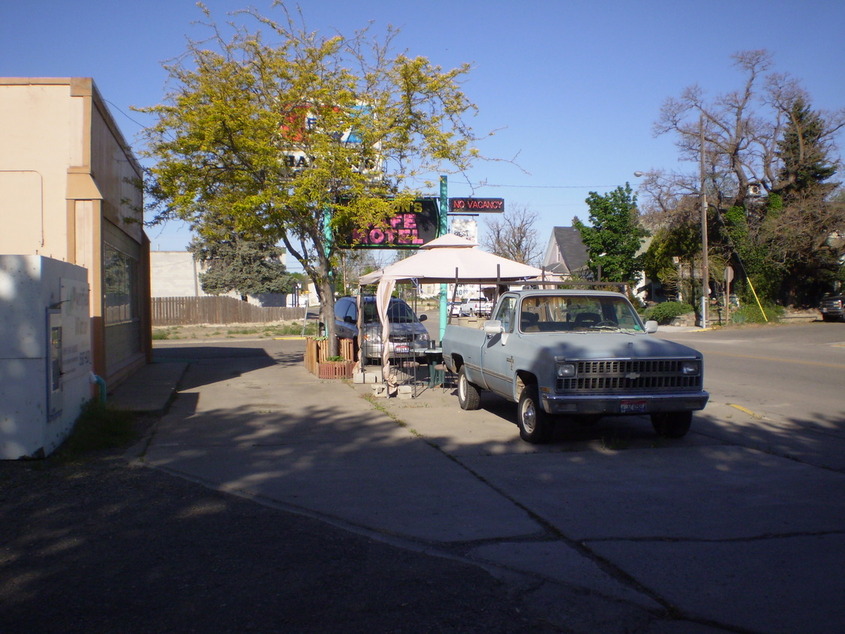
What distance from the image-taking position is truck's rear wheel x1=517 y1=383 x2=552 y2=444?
29.3ft

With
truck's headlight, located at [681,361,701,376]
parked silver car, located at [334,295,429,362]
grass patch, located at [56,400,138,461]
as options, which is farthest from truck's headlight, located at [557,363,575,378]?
parked silver car, located at [334,295,429,362]

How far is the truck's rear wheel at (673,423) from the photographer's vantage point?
9297 millimetres

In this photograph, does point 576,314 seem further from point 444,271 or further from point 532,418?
point 444,271

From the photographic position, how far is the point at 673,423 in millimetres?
9398

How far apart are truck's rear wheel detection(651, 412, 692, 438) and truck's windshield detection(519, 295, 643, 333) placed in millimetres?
1262

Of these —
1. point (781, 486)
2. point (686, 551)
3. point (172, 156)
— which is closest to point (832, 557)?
point (686, 551)

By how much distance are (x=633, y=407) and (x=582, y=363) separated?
751 mm

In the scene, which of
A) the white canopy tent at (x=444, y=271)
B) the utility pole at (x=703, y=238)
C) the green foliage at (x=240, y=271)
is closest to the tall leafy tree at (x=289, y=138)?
the white canopy tent at (x=444, y=271)

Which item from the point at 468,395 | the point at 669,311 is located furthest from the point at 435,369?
the point at 669,311

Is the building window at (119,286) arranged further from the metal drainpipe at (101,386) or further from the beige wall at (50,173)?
the metal drainpipe at (101,386)

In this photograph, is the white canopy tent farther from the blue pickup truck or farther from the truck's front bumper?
the truck's front bumper

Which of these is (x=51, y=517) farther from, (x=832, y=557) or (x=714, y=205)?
→ (x=714, y=205)

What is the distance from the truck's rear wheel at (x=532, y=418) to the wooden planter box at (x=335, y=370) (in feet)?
24.6

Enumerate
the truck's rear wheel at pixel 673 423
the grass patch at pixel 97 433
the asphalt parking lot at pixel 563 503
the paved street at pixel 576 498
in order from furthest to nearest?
the truck's rear wheel at pixel 673 423 → the grass patch at pixel 97 433 → the paved street at pixel 576 498 → the asphalt parking lot at pixel 563 503
